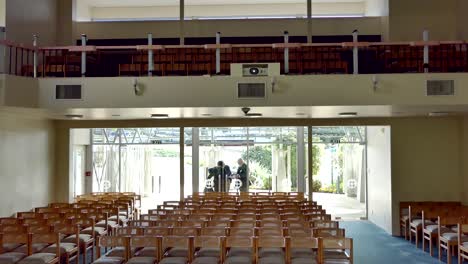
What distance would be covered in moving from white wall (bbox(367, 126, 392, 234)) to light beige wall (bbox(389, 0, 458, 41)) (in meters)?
2.50

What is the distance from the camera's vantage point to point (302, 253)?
6.57 m

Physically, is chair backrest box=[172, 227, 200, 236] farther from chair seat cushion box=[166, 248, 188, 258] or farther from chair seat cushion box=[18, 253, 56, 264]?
chair seat cushion box=[18, 253, 56, 264]

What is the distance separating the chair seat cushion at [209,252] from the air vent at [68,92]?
419 cm

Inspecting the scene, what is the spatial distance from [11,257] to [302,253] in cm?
365

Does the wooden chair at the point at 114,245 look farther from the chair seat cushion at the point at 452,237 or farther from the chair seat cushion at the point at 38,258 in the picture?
the chair seat cushion at the point at 452,237

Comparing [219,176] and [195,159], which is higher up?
[195,159]

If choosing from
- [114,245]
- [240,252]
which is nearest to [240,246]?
[240,252]

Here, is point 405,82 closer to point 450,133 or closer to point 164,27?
point 450,133

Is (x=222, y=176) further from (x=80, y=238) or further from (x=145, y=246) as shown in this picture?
Result: (x=145, y=246)

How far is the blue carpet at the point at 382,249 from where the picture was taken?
8.96m

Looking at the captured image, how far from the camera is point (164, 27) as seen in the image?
47.1 feet

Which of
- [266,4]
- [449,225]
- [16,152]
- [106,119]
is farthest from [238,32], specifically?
[449,225]

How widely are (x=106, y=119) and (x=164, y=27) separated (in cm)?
328

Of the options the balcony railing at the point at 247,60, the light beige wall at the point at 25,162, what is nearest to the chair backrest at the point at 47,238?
the light beige wall at the point at 25,162
